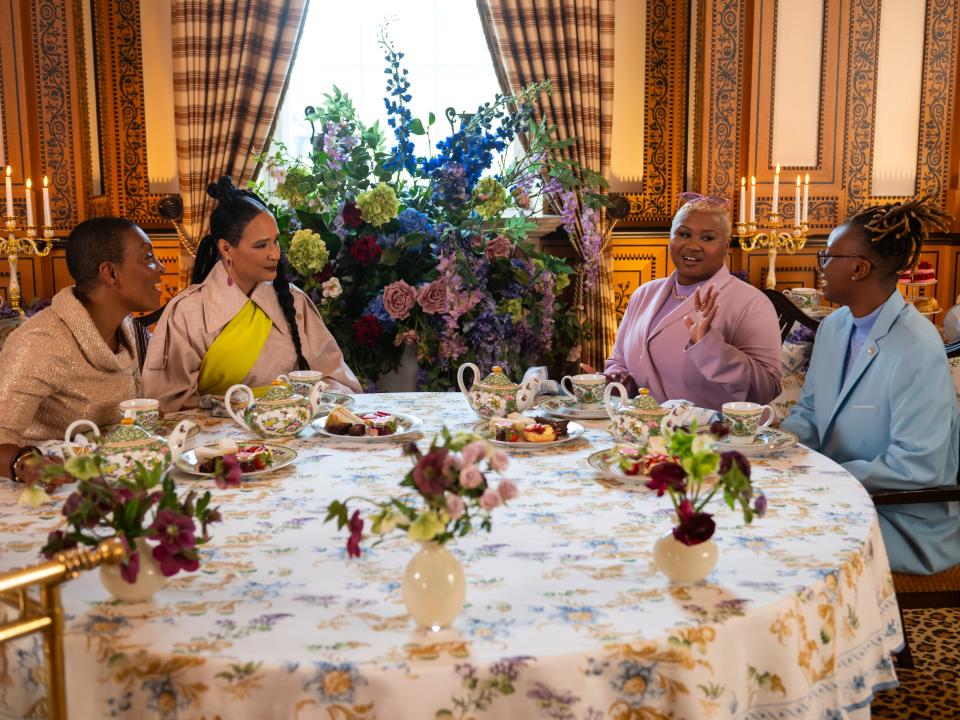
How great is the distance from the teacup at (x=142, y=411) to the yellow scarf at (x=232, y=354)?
0.74m

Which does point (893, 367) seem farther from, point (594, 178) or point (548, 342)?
point (594, 178)

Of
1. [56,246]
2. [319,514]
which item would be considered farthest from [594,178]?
[56,246]

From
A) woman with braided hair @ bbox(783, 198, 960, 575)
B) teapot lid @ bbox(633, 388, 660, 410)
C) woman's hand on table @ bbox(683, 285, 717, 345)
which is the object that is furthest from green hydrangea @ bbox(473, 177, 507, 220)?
teapot lid @ bbox(633, 388, 660, 410)

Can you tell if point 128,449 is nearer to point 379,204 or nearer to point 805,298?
point 379,204

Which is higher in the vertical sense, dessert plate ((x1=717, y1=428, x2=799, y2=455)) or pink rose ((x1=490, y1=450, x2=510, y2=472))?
pink rose ((x1=490, y1=450, x2=510, y2=472))

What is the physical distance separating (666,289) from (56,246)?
13.9 feet

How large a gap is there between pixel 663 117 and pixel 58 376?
471 centimetres

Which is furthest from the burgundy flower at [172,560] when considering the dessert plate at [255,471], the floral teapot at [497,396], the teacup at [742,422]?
the teacup at [742,422]

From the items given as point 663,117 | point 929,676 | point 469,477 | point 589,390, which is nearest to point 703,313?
point 589,390

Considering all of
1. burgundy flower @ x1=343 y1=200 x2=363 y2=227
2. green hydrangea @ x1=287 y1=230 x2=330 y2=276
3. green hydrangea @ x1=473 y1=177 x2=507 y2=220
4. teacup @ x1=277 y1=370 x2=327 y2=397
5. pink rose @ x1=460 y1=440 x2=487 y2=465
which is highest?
green hydrangea @ x1=473 y1=177 x2=507 y2=220

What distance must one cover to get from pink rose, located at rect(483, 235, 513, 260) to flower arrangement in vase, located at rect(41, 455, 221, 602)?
2540 millimetres

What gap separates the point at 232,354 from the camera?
2889 millimetres

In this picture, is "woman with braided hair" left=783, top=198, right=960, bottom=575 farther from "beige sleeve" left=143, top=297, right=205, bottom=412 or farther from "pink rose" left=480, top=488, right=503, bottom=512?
"beige sleeve" left=143, top=297, right=205, bottom=412

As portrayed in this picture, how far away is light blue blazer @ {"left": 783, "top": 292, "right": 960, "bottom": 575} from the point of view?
2180 millimetres
